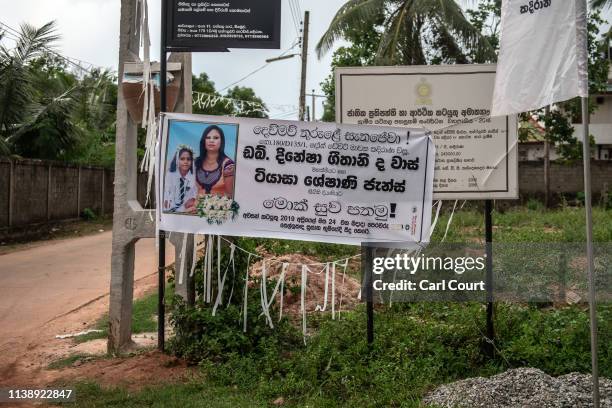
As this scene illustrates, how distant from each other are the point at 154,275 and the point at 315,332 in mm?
6221

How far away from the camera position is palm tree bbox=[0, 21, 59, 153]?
1691 centimetres

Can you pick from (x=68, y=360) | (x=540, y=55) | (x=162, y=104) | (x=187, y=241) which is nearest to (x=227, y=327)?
(x=187, y=241)

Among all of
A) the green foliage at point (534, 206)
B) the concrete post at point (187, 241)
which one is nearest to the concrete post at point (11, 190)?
the concrete post at point (187, 241)

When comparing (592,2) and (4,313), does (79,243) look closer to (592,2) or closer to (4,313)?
(4,313)

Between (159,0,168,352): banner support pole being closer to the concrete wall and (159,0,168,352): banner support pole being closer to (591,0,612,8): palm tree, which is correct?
the concrete wall

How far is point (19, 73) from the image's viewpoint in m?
17.1

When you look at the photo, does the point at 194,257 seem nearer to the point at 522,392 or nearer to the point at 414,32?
the point at 522,392

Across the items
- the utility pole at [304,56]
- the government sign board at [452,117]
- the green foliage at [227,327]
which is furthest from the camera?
the utility pole at [304,56]

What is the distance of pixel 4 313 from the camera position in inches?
349

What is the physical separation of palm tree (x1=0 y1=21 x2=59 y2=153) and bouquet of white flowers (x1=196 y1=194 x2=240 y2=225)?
12.7 m

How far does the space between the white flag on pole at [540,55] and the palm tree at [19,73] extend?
1472 cm

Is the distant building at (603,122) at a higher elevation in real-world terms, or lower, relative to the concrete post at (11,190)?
higher

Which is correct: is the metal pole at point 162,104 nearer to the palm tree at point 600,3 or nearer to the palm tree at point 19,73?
the palm tree at point 19,73

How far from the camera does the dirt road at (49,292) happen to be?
7.41 meters
